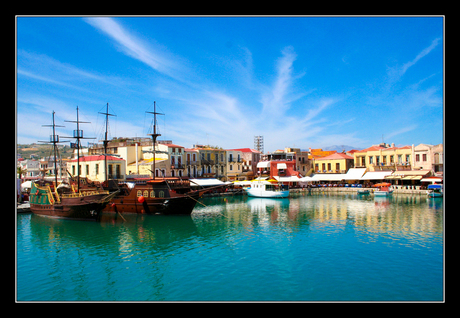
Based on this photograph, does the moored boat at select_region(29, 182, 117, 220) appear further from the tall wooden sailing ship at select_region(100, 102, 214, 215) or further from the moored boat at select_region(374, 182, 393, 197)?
the moored boat at select_region(374, 182, 393, 197)

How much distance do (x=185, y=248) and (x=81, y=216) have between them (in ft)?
46.9

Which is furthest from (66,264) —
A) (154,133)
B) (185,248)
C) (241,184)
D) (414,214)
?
(241,184)

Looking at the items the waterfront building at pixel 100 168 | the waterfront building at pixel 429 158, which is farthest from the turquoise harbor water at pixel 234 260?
the waterfront building at pixel 429 158

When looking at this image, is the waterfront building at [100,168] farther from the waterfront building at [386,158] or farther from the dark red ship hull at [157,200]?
the waterfront building at [386,158]

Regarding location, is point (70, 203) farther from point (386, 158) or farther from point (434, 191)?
point (386, 158)

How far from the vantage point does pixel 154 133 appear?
35438 mm

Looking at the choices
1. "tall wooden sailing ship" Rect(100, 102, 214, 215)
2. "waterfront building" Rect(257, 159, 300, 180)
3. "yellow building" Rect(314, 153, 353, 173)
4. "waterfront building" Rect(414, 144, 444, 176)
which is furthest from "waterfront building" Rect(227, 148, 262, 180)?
"tall wooden sailing ship" Rect(100, 102, 214, 215)

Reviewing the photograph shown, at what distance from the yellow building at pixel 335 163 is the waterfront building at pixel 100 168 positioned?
4030 centimetres

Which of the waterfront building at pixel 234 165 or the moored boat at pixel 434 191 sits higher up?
the waterfront building at pixel 234 165

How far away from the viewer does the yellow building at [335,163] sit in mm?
61188

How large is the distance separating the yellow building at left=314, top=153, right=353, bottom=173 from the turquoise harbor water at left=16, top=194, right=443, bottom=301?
115ft

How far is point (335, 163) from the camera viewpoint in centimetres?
6231

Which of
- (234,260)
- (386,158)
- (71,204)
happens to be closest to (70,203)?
(71,204)
